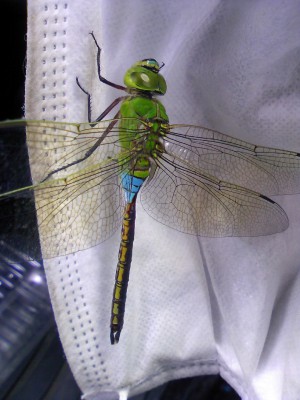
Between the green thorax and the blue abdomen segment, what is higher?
the green thorax

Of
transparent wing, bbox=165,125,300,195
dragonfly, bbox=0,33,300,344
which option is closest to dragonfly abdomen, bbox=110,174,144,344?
dragonfly, bbox=0,33,300,344

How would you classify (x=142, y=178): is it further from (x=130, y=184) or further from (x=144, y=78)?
(x=144, y=78)

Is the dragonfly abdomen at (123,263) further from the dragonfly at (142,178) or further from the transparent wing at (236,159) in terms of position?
the transparent wing at (236,159)

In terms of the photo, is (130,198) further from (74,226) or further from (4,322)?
(4,322)

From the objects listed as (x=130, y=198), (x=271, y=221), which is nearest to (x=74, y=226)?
(x=130, y=198)

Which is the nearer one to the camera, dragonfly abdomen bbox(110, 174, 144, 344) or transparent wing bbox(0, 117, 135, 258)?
transparent wing bbox(0, 117, 135, 258)

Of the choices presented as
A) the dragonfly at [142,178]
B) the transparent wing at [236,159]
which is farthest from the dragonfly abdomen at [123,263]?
the transparent wing at [236,159]

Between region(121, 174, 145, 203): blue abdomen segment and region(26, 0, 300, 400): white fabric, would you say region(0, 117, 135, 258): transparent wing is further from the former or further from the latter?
region(26, 0, 300, 400): white fabric

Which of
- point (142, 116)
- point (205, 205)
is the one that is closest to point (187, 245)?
point (205, 205)
